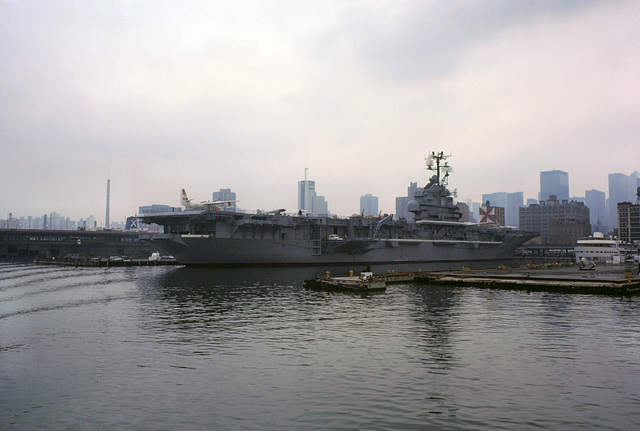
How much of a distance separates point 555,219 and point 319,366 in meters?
169

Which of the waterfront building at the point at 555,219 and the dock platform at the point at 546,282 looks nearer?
the dock platform at the point at 546,282

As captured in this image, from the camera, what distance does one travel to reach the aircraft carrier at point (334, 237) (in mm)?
44188

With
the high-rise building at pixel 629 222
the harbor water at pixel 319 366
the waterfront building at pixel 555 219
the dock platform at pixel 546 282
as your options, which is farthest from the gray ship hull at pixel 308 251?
the waterfront building at pixel 555 219

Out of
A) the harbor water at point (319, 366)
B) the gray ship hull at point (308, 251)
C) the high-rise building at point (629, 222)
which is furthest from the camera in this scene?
the high-rise building at point (629, 222)

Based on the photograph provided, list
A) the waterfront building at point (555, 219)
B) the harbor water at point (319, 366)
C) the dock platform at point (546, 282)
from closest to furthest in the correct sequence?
the harbor water at point (319, 366) < the dock platform at point (546, 282) < the waterfront building at point (555, 219)

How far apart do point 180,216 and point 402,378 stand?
35752mm

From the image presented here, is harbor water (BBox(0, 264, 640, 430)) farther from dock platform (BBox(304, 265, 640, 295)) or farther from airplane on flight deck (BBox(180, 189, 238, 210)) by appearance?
airplane on flight deck (BBox(180, 189, 238, 210))

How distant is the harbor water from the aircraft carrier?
69.1ft

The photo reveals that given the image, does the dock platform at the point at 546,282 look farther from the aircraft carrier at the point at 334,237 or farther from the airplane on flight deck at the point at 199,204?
the airplane on flight deck at the point at 199,204

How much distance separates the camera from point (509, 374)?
38.1 feet

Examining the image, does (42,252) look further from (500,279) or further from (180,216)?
(500,279)

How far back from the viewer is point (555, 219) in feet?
529

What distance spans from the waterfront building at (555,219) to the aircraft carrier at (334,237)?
9235cm

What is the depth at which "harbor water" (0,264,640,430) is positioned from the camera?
29.9 ft
